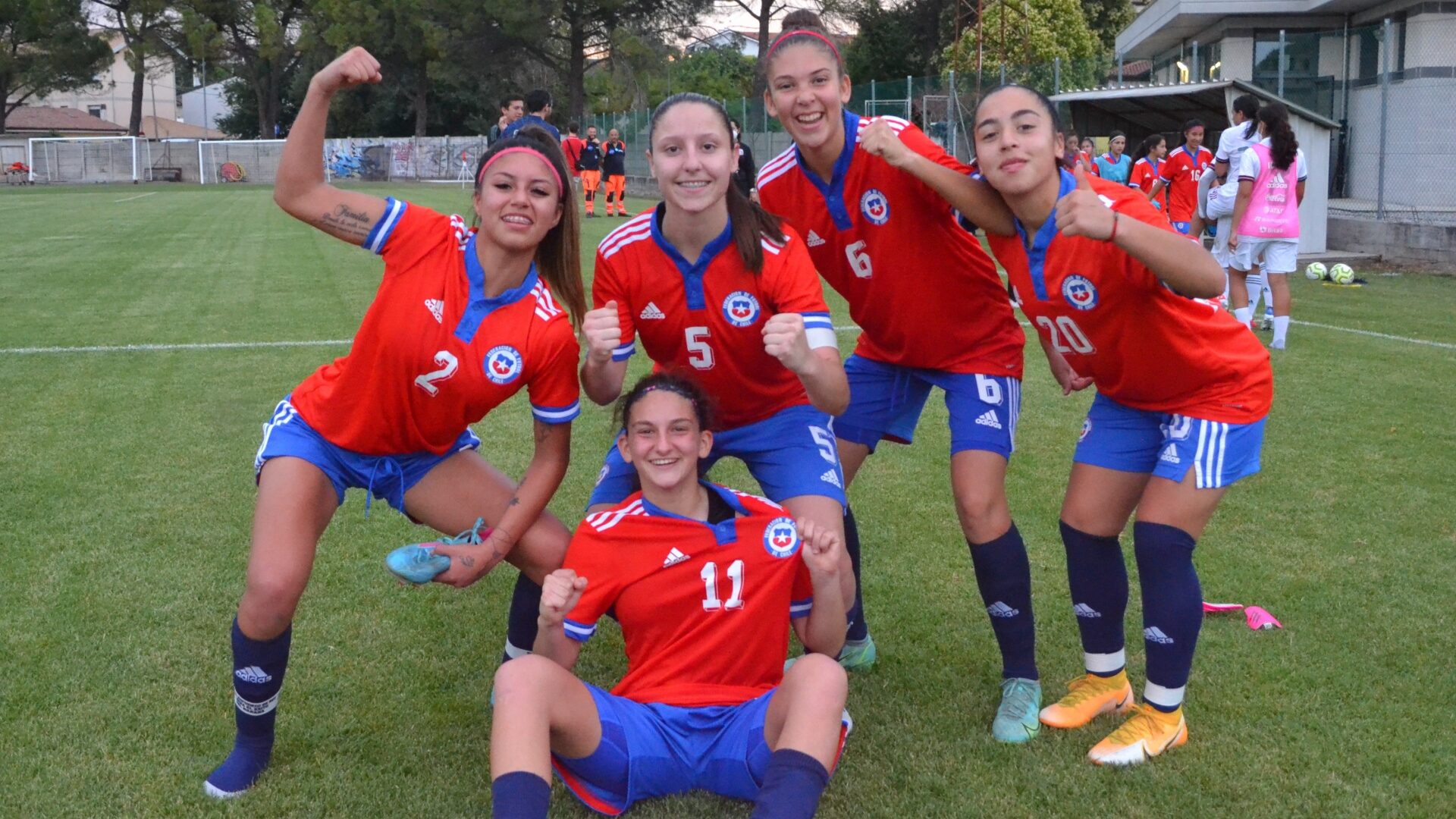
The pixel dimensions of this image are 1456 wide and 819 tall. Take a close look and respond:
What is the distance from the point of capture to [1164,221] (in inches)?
135

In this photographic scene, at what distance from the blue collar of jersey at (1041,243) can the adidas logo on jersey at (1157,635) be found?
1049 mm

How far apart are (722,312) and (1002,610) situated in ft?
4.44

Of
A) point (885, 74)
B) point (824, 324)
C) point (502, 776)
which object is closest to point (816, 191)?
point (824, 324)

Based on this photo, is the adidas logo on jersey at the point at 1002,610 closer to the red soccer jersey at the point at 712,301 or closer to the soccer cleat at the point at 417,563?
the red soccer jersey at the point at 712,301

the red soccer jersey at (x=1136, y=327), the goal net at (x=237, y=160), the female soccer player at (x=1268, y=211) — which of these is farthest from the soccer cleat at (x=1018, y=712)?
the goal net at (x=237, y=160)

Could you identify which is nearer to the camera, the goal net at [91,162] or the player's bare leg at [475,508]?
the player's bare leg at [475,508]

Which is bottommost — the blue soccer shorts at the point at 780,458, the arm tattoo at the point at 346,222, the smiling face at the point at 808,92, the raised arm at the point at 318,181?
the blue soccer shorts at the point at 780,458

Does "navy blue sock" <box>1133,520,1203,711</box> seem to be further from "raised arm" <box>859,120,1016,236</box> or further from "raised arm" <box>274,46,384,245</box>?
"raised arm" <box>274,46,384,245</box>

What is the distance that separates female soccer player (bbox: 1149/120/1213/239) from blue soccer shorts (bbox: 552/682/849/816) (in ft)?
43.8

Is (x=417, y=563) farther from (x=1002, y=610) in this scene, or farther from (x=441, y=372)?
(x=1002, y=610)

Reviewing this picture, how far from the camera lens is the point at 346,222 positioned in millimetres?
3590

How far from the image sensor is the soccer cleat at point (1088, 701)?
3918 mm

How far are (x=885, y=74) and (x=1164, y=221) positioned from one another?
52.1 meters

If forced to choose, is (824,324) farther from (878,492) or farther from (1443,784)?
(878,492)
